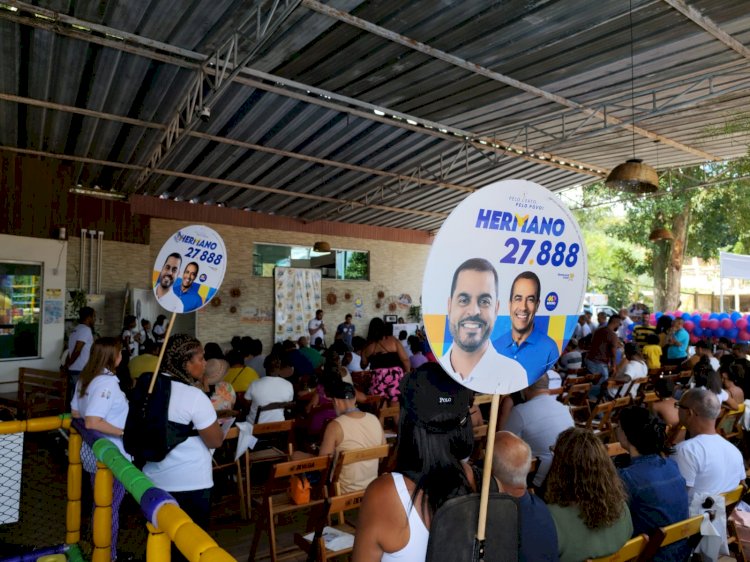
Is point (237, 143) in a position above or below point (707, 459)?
above

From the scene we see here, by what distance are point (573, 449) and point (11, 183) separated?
27.9ft

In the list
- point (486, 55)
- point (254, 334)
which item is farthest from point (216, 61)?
point (254, 334)

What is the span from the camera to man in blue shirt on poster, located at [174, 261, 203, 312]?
10.3ft

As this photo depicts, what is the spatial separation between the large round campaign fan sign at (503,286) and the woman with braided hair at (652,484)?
1300 millimetres

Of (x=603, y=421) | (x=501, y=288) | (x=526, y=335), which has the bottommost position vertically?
(x=603, y=421)

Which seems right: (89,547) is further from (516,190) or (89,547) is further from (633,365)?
(633,365)

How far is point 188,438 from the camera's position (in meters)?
2.36

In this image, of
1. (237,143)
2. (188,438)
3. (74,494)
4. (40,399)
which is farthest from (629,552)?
(237,143)

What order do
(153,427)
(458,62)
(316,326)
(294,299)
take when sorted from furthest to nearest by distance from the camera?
1. (294,299)
2. (316,326)
3. (458,62)
4. (153,427)

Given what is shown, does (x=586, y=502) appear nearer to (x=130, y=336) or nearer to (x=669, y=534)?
(x=669, y=534)

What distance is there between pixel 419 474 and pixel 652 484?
1.52 metres

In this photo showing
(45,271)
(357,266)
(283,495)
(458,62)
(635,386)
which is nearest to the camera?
(283,495)

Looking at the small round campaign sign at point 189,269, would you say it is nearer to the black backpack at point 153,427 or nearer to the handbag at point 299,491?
the black backpack at point 153,427

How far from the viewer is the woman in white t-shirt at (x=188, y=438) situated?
7.60ft
